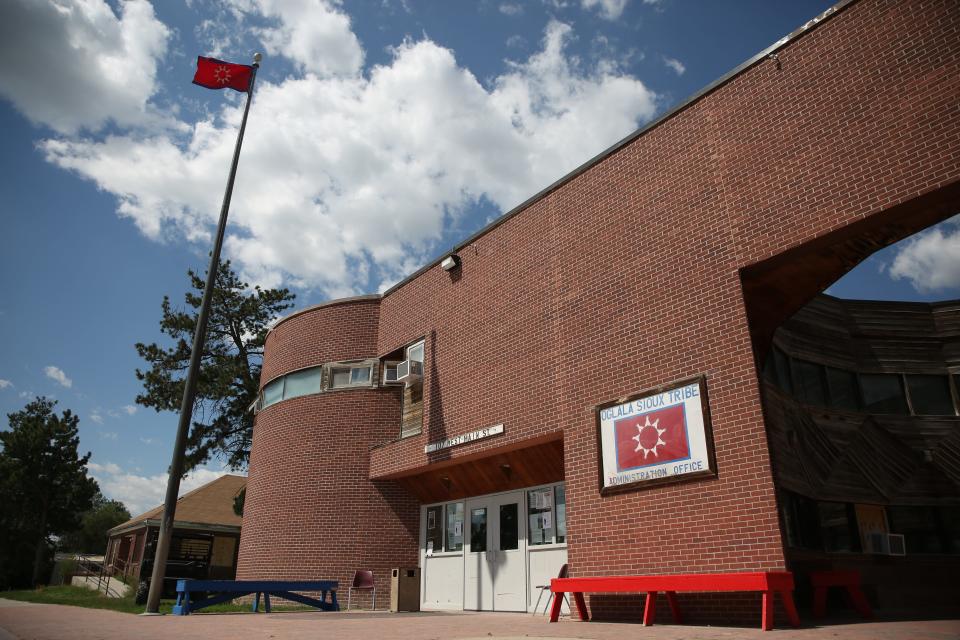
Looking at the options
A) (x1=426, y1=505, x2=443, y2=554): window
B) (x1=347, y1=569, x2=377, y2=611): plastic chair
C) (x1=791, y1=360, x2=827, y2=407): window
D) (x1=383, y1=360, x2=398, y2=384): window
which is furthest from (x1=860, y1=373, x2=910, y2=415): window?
(x1=347, y1=569, x2=377, y2=611): plastic chair

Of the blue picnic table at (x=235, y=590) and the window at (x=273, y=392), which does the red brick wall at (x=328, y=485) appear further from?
the blue picnic table at (x=235, y=590)

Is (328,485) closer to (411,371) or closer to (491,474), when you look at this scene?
(411,371)

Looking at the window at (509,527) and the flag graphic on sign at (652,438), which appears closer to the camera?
the flag graphic on sign at (652,438)

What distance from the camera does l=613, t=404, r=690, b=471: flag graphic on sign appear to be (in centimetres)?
908

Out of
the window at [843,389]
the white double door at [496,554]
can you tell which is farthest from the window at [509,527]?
the window at [843,389]

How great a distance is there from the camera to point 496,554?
1335cm

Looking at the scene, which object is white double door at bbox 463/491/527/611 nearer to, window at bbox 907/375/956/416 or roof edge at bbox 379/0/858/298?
roof edge at bbox 379/0/858/298

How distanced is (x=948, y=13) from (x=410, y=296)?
12.0m

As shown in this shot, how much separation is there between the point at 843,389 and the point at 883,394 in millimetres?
1269

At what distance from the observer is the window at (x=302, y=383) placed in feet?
57.0

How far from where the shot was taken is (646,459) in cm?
943

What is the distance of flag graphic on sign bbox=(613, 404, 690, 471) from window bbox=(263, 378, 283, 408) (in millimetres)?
11210

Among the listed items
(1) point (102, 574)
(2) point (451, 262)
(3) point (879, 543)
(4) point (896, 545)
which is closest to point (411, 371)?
(2) point (451, 262)

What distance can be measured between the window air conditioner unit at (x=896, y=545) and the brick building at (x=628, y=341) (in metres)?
4.63
